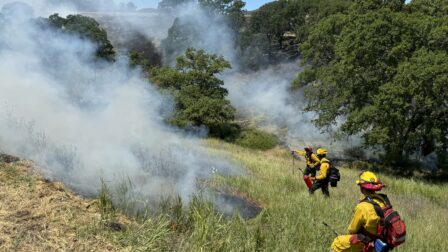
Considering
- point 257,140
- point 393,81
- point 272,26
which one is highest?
point 272,26

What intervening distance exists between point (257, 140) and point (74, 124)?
1545 cm

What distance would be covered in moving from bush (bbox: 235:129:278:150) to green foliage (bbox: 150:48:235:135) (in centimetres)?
176

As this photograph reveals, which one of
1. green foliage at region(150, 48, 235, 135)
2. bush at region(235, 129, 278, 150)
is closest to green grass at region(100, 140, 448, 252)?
bush at region(235, 129, 278, 150)

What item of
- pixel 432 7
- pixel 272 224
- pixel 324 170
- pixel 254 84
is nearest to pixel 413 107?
pixel 432 7

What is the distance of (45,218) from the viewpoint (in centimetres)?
509

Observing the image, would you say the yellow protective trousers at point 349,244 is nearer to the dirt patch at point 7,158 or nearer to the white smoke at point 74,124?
the white smoke at point 74,124

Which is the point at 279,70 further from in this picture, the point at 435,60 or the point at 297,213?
→ the point at 297,213

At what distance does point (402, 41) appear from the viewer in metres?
17.7

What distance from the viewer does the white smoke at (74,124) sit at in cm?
780

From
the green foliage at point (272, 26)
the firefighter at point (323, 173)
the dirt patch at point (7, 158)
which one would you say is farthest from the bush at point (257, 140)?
the dirt patch at point (7, 158)

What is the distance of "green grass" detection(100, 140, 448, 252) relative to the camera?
198 inches

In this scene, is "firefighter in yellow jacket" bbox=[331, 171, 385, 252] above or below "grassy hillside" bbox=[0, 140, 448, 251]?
above

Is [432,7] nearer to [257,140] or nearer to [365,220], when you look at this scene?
[257,140]

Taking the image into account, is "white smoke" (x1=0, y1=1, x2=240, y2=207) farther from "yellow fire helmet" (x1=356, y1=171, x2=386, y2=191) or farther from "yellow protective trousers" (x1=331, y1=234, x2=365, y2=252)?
"yellow fire helmet" (x1=356, y1=171, x2=386, y2=191)
